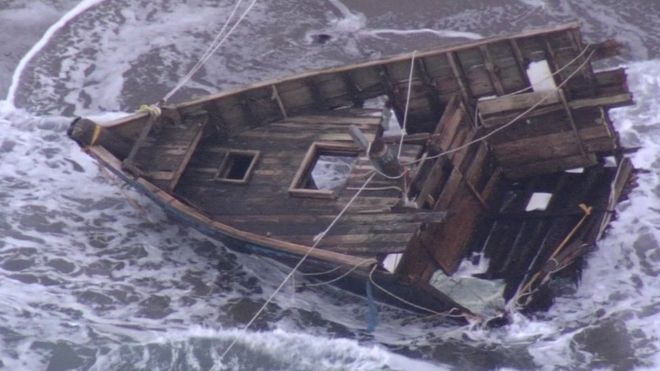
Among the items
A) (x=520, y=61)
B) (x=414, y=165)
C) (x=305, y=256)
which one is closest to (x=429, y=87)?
(x=520, y=61)

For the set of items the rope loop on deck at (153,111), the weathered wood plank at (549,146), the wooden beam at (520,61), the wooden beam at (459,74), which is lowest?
the rope loop on deck at (153,111)

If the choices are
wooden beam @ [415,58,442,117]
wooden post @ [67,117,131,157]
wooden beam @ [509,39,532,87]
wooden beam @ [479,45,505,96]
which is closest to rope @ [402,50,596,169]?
wooden beam @ [509,39,532,87]

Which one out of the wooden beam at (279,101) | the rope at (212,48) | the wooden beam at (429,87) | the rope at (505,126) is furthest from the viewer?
the rope at (212,48)

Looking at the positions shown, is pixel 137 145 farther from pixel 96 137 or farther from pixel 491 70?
pixel 491 70

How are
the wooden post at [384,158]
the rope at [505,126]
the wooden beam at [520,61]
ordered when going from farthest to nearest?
the wooden beam at [520,61]
the rope at [505,126]
the wooden post at [384,158]

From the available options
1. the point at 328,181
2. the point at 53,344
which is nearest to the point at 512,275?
the point at 328,181

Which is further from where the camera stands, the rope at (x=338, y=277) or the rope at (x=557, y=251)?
the rope at (x=557, y=251)

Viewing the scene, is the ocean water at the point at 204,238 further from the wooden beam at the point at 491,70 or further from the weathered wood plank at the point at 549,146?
the wooden beam at the point at 491,70

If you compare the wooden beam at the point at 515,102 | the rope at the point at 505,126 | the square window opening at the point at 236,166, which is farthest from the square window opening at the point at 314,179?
the wooden beam at the point at 515,102
